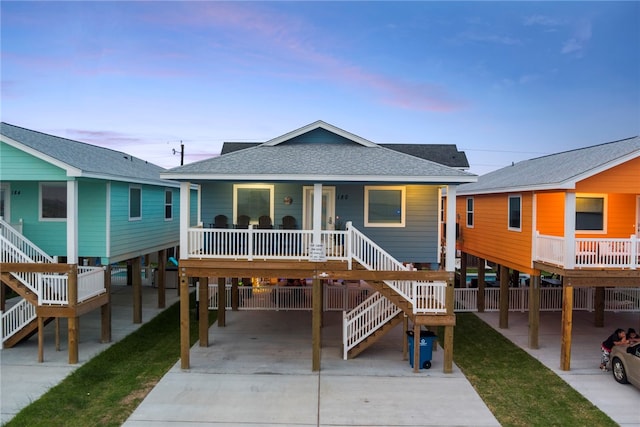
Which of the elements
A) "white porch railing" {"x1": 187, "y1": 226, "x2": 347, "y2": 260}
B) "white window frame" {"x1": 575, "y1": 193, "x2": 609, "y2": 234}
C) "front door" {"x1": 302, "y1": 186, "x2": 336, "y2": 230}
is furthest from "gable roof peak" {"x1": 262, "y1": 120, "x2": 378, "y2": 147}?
"white window frame" {"x1": 575, "y1": 193, "x2": 609, "y2": 234}

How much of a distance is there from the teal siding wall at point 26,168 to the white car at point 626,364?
17.3 meters

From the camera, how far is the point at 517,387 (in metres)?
11.3

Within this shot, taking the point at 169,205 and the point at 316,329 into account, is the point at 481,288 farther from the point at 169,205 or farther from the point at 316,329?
the point at 169,205

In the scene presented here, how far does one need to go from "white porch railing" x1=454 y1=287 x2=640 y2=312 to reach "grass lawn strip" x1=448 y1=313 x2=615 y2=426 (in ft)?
14.7

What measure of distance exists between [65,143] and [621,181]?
19.8 m

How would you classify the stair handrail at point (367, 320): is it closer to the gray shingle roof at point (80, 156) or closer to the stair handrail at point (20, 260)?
the gray shingle roof at point (80, 156)

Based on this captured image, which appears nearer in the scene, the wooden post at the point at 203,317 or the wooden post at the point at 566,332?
the wooden post at the point at 566,332

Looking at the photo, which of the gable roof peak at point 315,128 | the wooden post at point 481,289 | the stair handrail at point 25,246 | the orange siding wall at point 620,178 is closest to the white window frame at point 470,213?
the wooden post at point 481,289

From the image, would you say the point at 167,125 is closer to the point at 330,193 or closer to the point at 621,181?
the point at 330,193

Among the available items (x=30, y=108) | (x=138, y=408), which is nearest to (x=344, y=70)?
(x=30, y=108)

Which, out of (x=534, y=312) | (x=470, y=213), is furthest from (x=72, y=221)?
(x=470, y=213)

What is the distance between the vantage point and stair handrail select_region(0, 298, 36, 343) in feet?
45.3

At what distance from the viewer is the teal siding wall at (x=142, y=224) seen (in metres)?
15.4

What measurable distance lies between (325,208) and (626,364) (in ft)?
32.0
